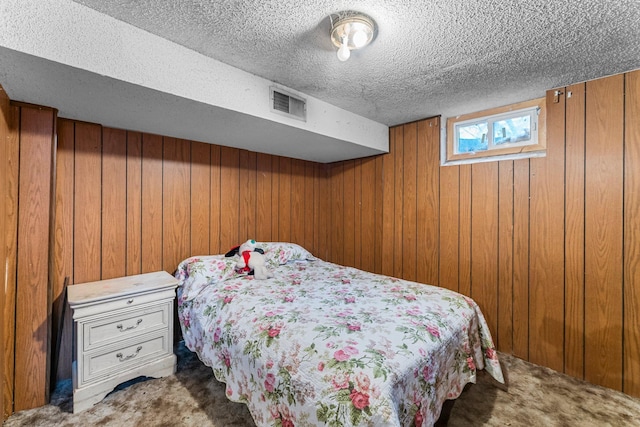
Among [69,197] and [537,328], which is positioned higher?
[69,197]

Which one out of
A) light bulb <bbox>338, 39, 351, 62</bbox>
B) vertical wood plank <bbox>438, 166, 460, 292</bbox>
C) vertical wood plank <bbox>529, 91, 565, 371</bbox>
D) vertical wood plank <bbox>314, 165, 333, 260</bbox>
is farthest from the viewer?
vertical wood plank <bbox>314, 165, 333, 260</bbox>

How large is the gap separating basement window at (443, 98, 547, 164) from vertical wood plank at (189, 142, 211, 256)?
2312mm

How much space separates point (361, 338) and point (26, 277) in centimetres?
202

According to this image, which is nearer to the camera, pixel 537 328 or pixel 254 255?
pixel 537 328

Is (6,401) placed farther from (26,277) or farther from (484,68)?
(484,68)

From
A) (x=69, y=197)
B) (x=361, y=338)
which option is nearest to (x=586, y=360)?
(x=361, y=338)

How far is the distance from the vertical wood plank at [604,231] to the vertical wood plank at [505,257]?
46 cm

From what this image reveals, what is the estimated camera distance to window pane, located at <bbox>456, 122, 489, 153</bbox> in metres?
2.48

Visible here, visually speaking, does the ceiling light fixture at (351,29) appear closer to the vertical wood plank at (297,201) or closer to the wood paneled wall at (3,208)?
the wood paneled wall at (3,208)

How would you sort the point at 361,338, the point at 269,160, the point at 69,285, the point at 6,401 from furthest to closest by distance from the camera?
the point at 269,160 < the point at 69,285 < the point at 6,401 < the point at 361,338

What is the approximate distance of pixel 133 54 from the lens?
1.40m

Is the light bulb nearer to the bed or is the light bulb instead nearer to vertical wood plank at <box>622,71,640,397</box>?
the bed

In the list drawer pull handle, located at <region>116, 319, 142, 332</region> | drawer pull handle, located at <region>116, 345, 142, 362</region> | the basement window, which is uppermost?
the basement window

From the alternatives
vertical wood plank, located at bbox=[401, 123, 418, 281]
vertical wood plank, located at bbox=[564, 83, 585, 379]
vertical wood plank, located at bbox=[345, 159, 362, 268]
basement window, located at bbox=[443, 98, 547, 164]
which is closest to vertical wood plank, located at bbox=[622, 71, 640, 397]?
vertical wood plank, located at bbox=[564, 83, 585, 379]
